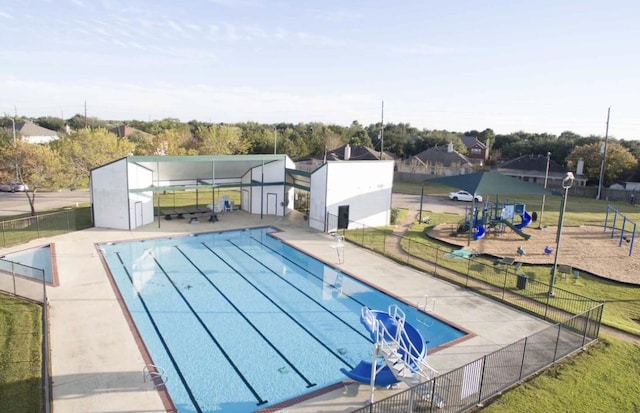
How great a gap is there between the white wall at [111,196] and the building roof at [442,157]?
151ft

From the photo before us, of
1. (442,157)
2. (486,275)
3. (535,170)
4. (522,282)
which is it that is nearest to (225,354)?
(522,282)

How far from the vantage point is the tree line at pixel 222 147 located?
26.8 metres

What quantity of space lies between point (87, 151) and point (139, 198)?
12.4m

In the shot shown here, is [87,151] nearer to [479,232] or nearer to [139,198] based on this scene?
[139,198]

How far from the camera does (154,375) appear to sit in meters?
10.5

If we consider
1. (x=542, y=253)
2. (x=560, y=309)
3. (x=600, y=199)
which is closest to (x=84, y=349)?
(x=560, y=309)

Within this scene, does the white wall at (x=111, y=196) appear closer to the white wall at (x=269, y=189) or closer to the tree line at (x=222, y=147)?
the tree line at (x=222, y=147)

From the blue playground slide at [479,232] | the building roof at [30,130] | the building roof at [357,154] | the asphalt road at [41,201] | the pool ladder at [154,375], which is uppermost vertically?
the building roof at [30,130]

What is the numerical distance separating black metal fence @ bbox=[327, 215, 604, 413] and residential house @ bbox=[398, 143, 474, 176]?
34936 mm

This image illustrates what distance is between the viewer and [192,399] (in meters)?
10.1

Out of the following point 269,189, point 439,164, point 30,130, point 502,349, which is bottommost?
point 502,349

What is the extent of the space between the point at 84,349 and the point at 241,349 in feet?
14.0

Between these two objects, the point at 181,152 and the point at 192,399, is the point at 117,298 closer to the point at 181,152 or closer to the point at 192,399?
the point at 192,399

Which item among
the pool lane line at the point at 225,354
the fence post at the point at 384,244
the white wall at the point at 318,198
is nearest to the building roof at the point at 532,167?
the fence post at the point at 384,244
